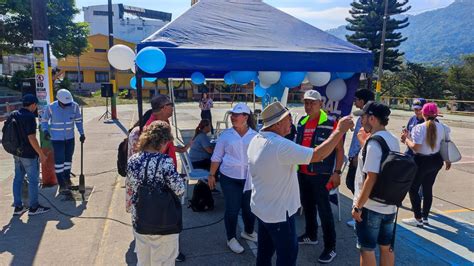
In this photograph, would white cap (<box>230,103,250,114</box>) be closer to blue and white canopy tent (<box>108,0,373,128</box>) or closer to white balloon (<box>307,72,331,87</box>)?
blue and white canopy tent (<box>108,0,373,128</box>)

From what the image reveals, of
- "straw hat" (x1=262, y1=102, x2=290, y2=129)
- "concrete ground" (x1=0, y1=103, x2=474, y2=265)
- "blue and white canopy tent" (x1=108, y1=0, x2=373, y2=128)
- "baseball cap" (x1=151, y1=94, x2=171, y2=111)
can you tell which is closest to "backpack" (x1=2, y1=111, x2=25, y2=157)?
"concrete ground" (x1=0, y1=103, x2=474, y2=265)

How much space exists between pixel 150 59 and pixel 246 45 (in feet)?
4.28

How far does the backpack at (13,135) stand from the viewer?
4.65 m

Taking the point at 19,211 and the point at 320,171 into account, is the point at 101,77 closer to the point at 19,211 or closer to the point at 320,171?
the point at 19,211

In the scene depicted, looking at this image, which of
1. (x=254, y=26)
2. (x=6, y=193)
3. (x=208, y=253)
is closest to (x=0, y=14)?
(x=6, y=193)

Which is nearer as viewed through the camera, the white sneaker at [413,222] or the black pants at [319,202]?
the black pants at [319,202]

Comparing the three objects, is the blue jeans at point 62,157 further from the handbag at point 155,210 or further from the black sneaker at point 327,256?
the black sneaker at point 327,256

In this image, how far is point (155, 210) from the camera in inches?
99.5

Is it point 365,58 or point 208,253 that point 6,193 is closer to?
point 208,253

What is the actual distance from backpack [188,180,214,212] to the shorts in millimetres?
2723

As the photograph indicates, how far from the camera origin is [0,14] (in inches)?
947

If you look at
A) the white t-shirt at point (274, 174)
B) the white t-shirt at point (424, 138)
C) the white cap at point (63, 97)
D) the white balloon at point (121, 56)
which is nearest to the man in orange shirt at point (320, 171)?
the white t-shirt at point (274, 174)

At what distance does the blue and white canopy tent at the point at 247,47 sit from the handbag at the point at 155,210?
1688 millimetres

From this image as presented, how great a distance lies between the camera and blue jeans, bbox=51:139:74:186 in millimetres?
5770
